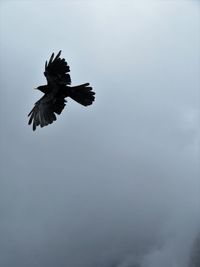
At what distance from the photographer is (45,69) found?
3912 cm

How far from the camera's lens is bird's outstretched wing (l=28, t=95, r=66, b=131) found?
129 ft

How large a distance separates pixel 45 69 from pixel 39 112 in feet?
8.02

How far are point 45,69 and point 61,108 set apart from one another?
93.3 inches

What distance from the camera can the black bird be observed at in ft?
127

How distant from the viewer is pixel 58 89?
Answer: 3966 cm

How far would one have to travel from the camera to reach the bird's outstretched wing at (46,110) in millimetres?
39281

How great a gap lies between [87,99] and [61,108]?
2021 mm

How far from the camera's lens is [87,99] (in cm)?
3847

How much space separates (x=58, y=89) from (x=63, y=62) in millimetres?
1738

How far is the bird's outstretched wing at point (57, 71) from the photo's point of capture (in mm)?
38719

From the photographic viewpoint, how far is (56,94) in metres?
39.8

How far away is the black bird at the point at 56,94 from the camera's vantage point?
3872 centimetres

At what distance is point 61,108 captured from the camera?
131 ft

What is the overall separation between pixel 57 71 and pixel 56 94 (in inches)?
58.8
